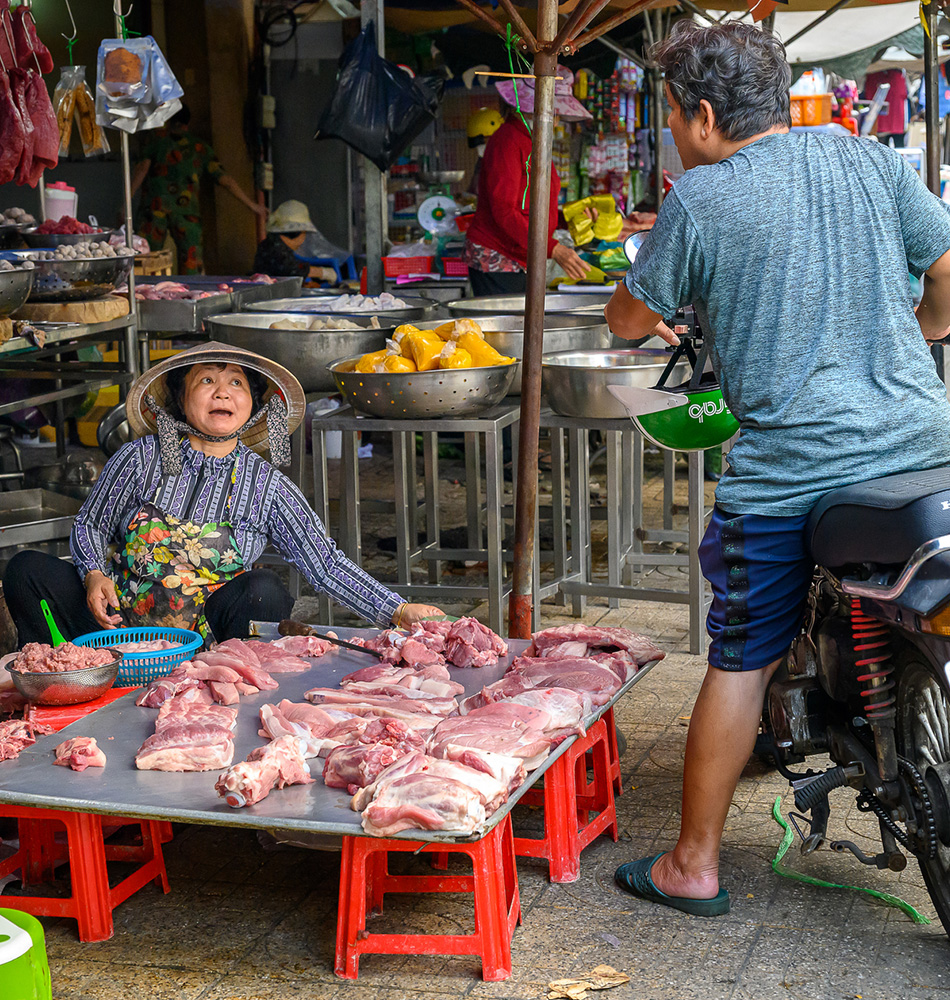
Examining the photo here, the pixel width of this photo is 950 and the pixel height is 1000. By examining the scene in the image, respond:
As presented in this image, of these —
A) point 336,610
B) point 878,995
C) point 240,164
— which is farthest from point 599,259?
point 878,995

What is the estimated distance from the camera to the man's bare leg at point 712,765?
281 cm

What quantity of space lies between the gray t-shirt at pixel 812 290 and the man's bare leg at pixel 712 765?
16.8 inches

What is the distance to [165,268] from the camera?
8867mm

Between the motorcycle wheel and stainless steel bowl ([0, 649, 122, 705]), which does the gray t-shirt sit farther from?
stainless steel bowl ([0, 649, 122, 705])

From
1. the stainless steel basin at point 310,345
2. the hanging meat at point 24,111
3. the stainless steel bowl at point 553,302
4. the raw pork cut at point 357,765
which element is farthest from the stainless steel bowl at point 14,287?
the raw pork cut at point 357,765

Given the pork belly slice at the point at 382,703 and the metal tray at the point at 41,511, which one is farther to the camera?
the metal tray at the point at 41,511

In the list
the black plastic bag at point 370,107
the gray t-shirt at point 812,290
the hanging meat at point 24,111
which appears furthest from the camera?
the black plastic bag at point 370,107

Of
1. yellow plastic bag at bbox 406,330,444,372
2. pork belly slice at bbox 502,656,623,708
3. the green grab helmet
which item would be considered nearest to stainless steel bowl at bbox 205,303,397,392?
yellow plastic bag at bbox 406,330,444,372

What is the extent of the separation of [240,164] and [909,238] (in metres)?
10.3

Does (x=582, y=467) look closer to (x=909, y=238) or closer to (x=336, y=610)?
(x=336, y=610)

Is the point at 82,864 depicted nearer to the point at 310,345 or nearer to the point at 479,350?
the point at 479,350

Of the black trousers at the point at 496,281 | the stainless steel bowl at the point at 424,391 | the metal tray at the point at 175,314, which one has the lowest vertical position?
the stainless steel bowl at the point at 424,391

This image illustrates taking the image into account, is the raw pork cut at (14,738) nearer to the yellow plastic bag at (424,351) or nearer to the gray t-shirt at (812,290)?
the gray t-shirt at (812,290)

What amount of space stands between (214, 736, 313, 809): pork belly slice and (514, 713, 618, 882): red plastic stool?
645 millimetres
